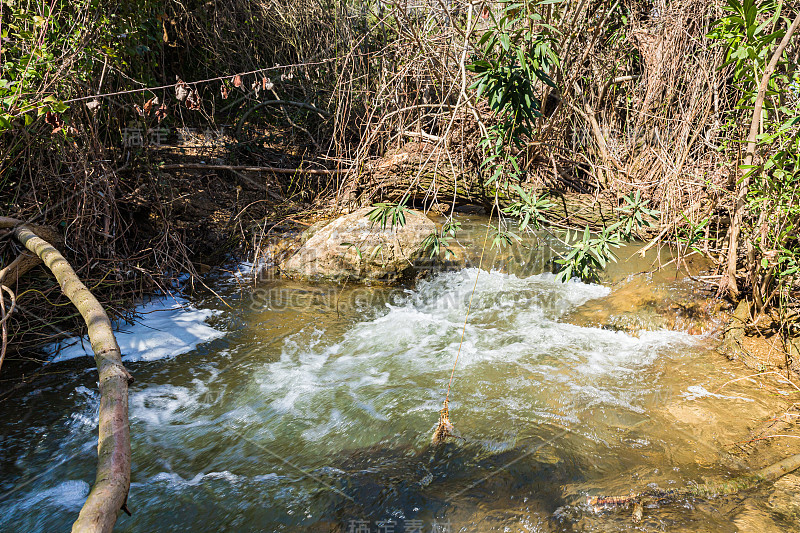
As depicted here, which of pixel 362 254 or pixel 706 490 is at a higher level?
pixel 362 254

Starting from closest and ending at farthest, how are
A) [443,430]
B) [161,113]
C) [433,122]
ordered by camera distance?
[443,430] → [161,113] → [433,122]

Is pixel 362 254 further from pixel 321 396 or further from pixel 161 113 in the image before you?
pixel 161 113

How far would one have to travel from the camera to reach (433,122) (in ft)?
15.8

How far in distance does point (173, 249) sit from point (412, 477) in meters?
3.55

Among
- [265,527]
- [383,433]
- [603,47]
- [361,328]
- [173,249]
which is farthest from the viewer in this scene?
[603,47]

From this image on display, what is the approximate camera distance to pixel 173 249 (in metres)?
4.94

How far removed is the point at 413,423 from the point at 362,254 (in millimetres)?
2371

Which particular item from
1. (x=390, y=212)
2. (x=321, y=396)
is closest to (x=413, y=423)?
(x=321, y=396)

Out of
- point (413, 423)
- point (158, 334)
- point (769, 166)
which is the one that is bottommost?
point (413, 423)

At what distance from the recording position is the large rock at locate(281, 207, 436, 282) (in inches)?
200

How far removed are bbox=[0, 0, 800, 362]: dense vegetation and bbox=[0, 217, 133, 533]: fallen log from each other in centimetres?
186

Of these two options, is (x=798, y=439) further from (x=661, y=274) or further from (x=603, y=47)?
(x=603, y=47)

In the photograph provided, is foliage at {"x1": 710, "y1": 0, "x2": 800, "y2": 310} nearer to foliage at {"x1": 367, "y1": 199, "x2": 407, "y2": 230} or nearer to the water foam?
foliage at {"x1": 367, "y1": 199, "x2": 407, "y2": 230}

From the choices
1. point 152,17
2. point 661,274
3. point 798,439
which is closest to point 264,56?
point 152,17
